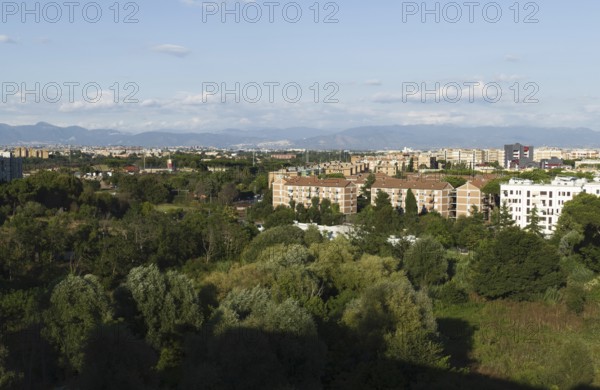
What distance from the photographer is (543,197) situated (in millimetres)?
25250

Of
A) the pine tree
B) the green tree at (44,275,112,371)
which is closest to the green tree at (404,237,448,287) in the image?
the green tree at (44,275,112,371)

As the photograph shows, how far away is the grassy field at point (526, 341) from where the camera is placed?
9.02 metres

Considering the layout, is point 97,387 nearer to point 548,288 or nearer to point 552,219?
point 548,288

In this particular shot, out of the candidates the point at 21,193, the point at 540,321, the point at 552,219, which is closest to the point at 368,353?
the point at 540,321

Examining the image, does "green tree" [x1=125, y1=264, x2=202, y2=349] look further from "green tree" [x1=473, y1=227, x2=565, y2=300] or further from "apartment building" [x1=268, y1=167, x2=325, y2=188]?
"apartment building" [x1=268, y1=167, x2=325, y2=188]

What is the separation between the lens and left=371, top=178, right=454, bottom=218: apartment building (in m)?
30.1

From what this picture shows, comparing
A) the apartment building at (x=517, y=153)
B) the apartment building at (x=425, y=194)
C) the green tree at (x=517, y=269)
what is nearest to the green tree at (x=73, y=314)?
the green tree at (x=517, y=269)

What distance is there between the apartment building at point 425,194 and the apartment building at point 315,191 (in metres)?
1.55

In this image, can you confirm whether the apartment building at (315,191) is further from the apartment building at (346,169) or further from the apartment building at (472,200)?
the apartment building at (346,169)

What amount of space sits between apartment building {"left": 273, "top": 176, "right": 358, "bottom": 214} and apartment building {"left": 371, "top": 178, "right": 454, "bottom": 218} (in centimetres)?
155

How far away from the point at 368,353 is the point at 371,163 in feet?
162

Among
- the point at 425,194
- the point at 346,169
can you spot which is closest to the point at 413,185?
the point at 425,194

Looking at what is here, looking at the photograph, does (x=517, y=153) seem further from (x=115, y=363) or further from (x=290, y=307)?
(x=115, y=363)

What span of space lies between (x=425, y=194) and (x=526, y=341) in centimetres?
1889
